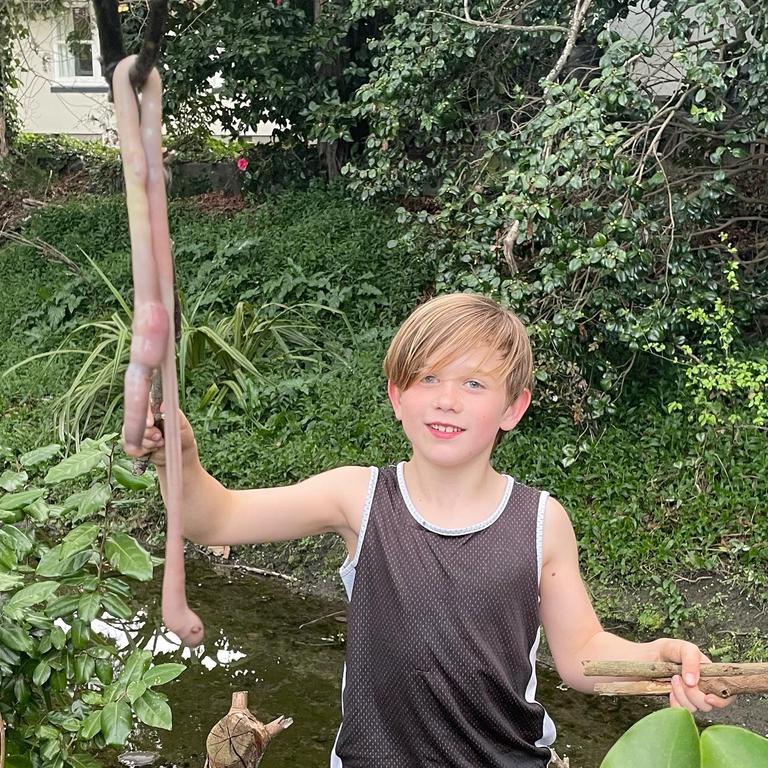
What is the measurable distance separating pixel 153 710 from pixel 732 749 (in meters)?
1.04

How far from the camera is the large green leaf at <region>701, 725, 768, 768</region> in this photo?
81 cm

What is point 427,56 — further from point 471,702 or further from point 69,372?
point 471,702

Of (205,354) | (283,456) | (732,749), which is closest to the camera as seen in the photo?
(732,749)

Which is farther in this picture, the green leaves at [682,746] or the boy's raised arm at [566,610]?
the boy's raised arm at [566,610]

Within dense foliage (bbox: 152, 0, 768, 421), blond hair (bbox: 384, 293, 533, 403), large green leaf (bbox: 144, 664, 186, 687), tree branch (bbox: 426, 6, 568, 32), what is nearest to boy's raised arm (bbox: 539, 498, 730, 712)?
blond hair (bbox: 384, 293, 533, 403)

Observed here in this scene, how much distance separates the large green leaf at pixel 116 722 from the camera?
1608mm

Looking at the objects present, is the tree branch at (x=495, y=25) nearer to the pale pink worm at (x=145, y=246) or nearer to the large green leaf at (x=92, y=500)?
the large green leaf at (x=92, y=500)

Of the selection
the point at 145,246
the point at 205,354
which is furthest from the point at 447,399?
the point at 205,354

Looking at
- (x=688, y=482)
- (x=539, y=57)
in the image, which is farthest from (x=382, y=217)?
(x=688, y=482)

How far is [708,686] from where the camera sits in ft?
4.04

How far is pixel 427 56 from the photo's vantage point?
4453mm

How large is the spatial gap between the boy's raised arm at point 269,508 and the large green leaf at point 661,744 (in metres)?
0.62

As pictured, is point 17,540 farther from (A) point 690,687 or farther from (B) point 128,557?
(A) point 690,687

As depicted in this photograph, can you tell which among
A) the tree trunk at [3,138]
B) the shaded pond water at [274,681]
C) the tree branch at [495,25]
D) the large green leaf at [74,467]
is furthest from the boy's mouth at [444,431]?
the tree trunk at [3,138]
